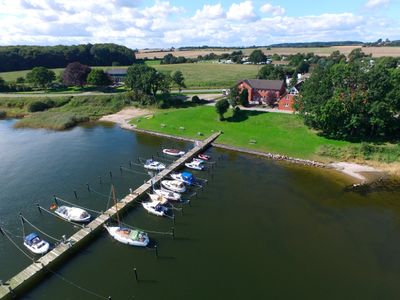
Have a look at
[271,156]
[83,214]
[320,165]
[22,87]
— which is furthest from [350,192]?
[22,87]

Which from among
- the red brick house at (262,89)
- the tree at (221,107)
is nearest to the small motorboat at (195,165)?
the tree at (221,107)

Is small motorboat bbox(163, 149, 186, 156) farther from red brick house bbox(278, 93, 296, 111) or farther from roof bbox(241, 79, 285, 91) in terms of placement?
roof bbox(241, 79, 285, 91)

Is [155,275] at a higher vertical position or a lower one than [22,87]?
lower

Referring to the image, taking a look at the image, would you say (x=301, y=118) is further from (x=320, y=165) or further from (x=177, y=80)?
(x=177, y=80)

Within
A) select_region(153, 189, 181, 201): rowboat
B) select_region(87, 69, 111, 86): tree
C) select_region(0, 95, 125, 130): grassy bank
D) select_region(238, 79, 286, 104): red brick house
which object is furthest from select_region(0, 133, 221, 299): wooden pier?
select_region(87, 69, 111, 86): tree

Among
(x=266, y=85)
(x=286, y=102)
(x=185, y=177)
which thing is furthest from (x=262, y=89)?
(x=185, y=177)

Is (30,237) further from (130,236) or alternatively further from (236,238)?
(236,238)

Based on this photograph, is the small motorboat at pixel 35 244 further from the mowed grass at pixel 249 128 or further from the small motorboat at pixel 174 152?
the mowed grass at pixel 249 128
